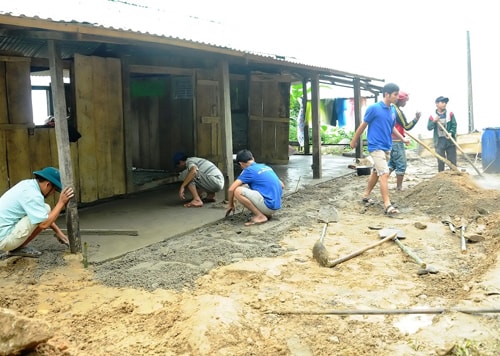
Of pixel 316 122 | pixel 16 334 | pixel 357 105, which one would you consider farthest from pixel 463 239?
pixel 357 105

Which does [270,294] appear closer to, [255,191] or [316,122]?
[255,191]

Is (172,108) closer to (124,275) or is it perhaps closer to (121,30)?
(121,30)

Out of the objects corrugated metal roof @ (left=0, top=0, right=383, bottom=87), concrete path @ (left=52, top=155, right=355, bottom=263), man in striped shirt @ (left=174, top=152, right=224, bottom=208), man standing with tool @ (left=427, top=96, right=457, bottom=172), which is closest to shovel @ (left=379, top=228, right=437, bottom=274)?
concrete path @ (left=52, top=155, right=355, bottom=263)

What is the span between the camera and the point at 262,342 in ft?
11.4

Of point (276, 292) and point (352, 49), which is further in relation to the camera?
point (352, 49)

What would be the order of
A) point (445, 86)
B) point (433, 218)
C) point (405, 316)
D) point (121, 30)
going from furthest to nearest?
point (445, 86), point (433, 218), point (121, 30), point (405, 316)

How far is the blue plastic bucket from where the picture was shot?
39.0 feet

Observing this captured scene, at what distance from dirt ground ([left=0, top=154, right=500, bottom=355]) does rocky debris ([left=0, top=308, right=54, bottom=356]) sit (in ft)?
0.66

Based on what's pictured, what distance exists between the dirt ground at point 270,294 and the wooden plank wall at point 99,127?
2.28 metres

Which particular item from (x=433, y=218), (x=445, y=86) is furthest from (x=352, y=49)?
(x=433, y=218)

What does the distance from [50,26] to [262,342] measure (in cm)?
343

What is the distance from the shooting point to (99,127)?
325 inches

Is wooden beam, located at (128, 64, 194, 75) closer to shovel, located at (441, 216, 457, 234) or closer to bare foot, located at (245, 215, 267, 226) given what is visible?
bare foot, located at (245, 215, 267, 226)

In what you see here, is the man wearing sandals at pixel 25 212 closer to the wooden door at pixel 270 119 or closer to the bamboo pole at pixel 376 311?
the bamboo pole at pixel 376 311
